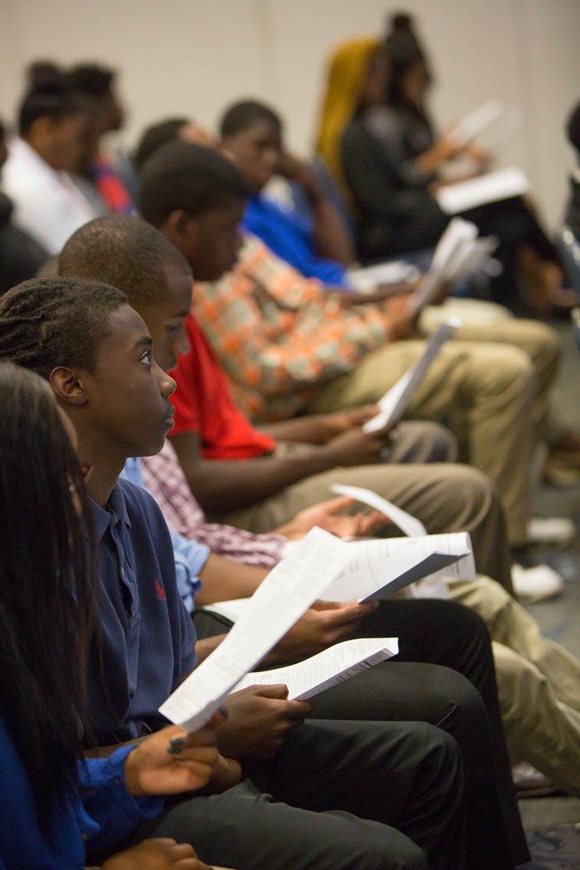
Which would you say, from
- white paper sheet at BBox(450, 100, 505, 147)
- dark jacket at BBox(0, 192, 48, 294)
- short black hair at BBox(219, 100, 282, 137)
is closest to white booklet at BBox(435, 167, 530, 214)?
white paper sheet at BBox(450, 100, 505, 147)

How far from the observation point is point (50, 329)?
4.45 ft

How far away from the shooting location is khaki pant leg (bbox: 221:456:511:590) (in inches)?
94.0

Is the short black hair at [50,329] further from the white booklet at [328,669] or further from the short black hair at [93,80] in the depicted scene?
the short black hair at [93,80]

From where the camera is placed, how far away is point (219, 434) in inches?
96.3

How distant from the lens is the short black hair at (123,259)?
6.24ft

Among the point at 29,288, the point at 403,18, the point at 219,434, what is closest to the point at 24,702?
the point at 29,288

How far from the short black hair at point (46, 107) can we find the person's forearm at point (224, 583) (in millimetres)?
2426

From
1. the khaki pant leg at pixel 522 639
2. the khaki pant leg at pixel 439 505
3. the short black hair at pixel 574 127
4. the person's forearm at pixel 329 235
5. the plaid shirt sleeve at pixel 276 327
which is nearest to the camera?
the khaki pant leg at pixel 522 639

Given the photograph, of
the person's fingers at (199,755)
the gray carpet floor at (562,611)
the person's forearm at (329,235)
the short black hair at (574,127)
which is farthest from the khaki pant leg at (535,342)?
the person's fingers at (199,755)

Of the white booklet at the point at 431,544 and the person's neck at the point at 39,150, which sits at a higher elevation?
the person's neck at the point at 39,150

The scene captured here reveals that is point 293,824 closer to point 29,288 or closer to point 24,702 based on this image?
point 24,702

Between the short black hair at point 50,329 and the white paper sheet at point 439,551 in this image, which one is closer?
the short black hair at point 50,329

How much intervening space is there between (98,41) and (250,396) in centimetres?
402

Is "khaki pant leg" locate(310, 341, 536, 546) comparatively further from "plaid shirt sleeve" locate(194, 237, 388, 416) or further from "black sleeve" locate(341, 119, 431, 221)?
"black sleeve" locate(341, 119, 431, 221)
